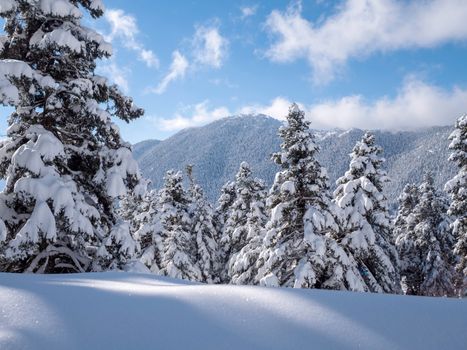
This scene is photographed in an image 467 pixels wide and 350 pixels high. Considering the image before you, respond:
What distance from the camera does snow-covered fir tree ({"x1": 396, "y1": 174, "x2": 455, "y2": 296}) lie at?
1217 inches

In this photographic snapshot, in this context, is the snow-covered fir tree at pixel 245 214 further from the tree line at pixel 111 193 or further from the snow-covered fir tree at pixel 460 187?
the snow-covered fir tree at pixel 460 187

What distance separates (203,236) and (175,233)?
550cm

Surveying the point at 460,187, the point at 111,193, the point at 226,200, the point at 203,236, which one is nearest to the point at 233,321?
the point at 111,193

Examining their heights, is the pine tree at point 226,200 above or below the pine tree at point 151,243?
above

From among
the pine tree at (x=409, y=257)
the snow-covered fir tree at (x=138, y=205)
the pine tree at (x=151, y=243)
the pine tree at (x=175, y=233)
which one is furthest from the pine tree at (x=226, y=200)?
the pine tree at (x=409, y=257)

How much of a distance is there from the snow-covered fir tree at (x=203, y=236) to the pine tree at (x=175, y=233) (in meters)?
2.92

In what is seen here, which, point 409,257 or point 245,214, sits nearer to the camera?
point 245,214

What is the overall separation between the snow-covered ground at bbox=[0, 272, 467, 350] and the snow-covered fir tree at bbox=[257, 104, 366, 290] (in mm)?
11451

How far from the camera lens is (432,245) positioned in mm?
31172

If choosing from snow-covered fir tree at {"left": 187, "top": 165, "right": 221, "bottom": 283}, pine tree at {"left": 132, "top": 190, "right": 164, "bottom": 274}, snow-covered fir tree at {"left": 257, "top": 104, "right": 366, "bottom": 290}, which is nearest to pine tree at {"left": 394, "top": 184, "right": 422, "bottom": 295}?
snow-covered fir tree at {"left": 187, "top": 165, "right": 221, "bottom": 283}

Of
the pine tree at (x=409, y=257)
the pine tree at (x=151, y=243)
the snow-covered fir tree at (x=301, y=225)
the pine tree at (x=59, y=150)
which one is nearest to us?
the pine tree at (x=59, y=150)

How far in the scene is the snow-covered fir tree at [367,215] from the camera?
57.4 feet

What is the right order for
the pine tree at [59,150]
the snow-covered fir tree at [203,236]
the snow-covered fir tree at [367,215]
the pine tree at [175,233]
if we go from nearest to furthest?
the pine tree at [59,150], the snow-covered fir tree at [367,215], the pine tree at [175,233], the snow-covered fir tree at [203,236]

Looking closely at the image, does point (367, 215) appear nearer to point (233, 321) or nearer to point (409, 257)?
point (409, 257)
